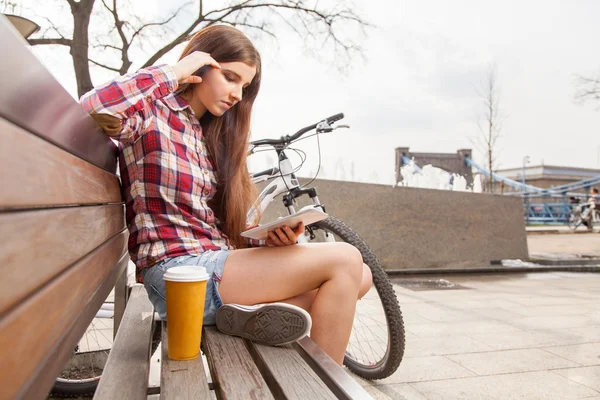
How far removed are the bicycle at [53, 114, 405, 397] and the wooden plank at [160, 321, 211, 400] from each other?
22.1 inches

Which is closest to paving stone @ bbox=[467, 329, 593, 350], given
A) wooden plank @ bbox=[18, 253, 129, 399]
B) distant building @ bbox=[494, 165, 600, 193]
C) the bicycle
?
the bicycle

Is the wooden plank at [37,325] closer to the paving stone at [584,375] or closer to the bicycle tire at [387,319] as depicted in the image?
the bicycle tire at [387,319]

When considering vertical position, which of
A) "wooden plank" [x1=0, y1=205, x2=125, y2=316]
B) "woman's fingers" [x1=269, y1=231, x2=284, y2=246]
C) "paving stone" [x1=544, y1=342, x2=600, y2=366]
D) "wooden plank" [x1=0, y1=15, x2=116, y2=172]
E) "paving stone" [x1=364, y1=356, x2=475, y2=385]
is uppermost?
"wooden plank" [x1=0, y1=15, x2=116, y2=172]

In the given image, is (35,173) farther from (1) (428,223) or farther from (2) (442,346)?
(1) (428,223)

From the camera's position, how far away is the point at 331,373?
871 mm

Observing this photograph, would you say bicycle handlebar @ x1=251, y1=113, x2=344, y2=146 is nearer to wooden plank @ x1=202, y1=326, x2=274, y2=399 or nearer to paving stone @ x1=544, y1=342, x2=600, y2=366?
wooden plank @ x1=202, y1=326, x2=274, y2=399

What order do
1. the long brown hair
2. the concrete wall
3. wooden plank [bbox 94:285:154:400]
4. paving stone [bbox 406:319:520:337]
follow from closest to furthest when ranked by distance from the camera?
1. wooden plank [bbox 94:285:154:400]
2. the long brown hair
3. paving stone [bbox 406:319:520:337]
4. the concrete wall

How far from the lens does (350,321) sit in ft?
4.17

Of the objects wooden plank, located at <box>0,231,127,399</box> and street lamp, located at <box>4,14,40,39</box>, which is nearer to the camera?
wooden plank, located at <box>0,231,127,399</box>

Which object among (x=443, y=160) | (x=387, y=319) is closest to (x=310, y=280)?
(x=387, y=319)

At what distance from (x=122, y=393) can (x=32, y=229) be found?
51 cm

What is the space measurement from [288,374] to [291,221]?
1.54ft

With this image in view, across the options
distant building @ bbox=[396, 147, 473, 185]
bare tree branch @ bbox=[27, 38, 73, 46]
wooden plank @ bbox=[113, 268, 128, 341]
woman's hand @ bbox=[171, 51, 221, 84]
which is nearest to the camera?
woman's hand @ bbox=[171, 51, 221, 84]

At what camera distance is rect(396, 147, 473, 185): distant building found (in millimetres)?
29484
